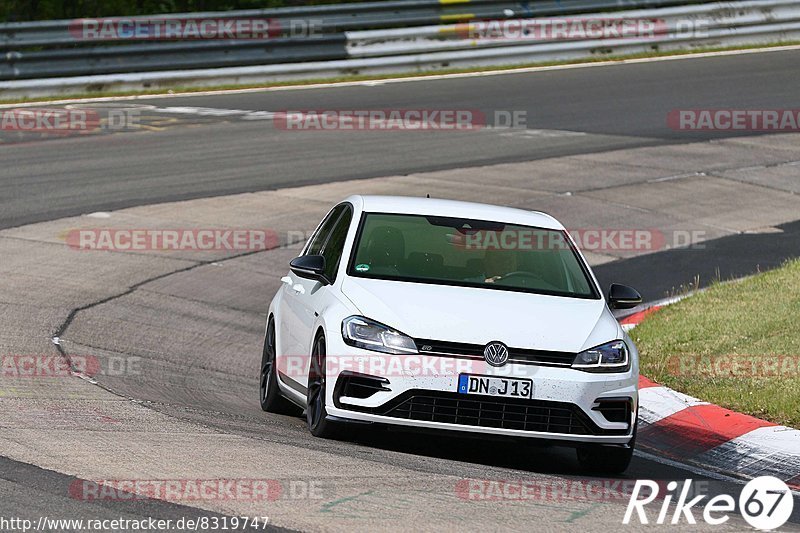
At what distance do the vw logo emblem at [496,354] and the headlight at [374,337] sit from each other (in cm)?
41

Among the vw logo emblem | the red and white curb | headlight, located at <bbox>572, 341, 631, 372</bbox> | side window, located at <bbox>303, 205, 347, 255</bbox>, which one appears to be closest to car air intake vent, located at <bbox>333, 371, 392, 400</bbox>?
the vw logo emblem

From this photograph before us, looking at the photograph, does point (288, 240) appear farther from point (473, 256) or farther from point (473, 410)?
point (473, 410)

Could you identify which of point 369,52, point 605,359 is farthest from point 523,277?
point 369,52

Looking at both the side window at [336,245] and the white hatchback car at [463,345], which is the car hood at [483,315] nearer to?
the white hatchback car at [463,345]

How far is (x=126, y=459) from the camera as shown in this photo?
7195 mm

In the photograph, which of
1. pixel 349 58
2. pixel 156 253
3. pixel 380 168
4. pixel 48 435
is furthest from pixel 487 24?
pixel 48 435

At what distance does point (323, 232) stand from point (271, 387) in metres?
1.28

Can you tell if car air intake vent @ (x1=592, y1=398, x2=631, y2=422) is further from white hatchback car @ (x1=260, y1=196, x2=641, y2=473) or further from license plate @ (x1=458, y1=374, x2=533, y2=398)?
license plate @ (x1=458, y1=374, x2=533, y2=398)

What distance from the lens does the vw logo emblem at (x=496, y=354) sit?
26.7ft

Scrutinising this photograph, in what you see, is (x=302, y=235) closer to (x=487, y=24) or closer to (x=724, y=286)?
(x=724, y=286)

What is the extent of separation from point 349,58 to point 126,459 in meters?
21.9

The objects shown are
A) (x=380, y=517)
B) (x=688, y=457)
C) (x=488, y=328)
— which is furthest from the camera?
(x=688, y=457)

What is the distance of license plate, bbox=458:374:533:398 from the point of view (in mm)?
8102

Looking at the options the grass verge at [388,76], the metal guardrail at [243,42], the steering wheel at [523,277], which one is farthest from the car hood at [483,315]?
the metal guardrail at [243,42]
